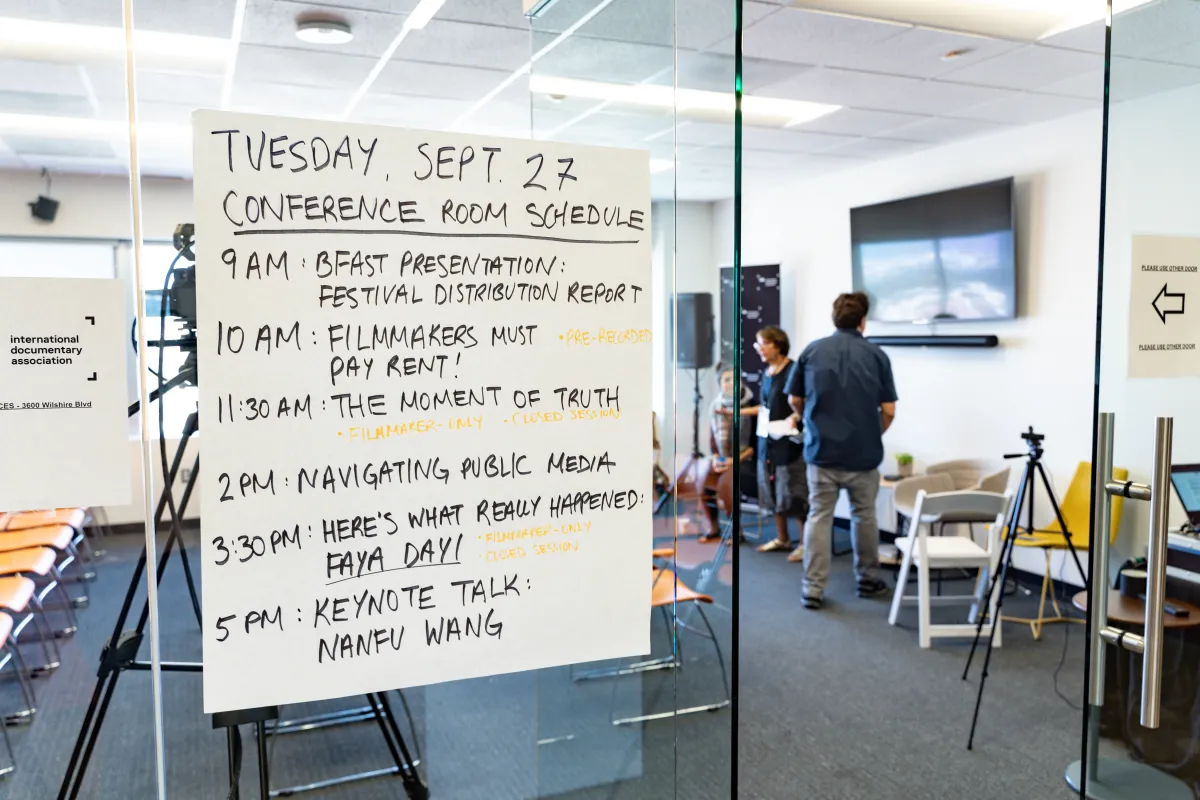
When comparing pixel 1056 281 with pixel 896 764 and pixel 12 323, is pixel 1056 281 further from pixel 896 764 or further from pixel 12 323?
pixel 12 323

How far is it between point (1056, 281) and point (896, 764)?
10.4 feet

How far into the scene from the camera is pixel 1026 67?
3852mm

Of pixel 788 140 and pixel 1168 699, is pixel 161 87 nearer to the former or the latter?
pixel 1168 699

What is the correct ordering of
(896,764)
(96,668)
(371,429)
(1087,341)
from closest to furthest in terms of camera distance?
1. (371,429)
2. (96,668)
3. (896,764)
4. (1087,341)

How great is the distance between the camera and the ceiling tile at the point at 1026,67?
3654 mm

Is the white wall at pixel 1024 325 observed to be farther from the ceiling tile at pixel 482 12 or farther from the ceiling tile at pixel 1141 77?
the ceiling tile at pixel 482 12

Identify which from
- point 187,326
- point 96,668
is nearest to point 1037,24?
point 187,326

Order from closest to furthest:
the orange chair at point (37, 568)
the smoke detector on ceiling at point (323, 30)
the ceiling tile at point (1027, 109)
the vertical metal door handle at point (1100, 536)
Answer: the orange chair at point (37, 568)
the vertical metal door handle at point (1100, 536)
the smoke detector on ceiling at point (323, 30)
the ceiling tile at point (1027, 109)

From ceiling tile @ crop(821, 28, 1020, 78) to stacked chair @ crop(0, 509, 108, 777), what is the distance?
322 cm

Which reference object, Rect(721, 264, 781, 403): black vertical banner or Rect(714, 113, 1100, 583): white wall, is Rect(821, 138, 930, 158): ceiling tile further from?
Rect(721, 264, 781, 403): black vertical banner

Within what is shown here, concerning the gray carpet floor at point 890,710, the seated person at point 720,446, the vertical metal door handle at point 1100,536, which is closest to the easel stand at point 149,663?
the seated person at point 720,446

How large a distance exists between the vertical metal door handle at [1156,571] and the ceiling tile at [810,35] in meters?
2.07

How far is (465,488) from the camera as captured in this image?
4.18 ft

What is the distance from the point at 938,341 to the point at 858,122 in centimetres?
155
